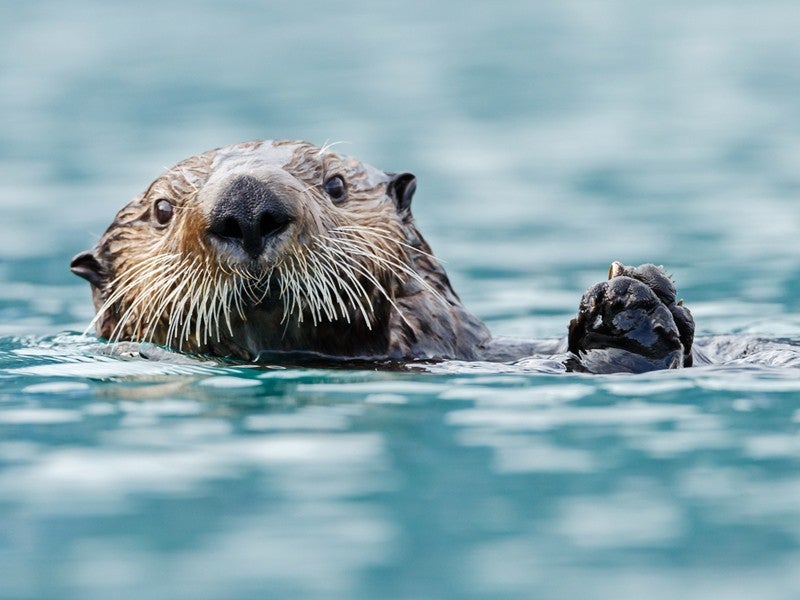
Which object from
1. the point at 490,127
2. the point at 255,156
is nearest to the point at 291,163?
the point at 255,156

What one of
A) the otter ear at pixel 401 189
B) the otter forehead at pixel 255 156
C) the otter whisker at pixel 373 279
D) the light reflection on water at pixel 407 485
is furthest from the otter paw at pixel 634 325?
the otter forehead at pixel 255 156

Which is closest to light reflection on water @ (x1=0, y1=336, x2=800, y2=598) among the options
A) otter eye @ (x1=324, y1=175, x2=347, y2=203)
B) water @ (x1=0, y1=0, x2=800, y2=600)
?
water @ (x1=0, y1=0, x2=800, y2=600)

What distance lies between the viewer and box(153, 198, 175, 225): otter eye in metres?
6.01

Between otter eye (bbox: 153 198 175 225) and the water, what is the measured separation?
24.3 inches

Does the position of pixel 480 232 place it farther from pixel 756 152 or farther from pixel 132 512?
pixel 132 512

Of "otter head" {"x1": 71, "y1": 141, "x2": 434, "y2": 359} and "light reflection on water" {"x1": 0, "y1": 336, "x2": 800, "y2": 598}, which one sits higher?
"otter head" {"x1": 71, "y1": 141, "x2": 434, "y2": 359}

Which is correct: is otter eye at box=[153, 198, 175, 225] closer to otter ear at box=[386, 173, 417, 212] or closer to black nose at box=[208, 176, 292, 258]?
black nose at box=[208, 176, 292, 258]

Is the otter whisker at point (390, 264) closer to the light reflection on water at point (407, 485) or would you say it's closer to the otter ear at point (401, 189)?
the otter ear at point (401, 189)

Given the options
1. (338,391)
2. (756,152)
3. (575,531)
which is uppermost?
(756,152)

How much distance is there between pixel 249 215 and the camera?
5.12 meters

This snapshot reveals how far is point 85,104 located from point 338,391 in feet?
40.8

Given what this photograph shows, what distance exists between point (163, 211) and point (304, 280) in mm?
935

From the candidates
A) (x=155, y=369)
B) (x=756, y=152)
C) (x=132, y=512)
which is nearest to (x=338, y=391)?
(x=155, y=369)

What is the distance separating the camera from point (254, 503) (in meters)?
3.93
